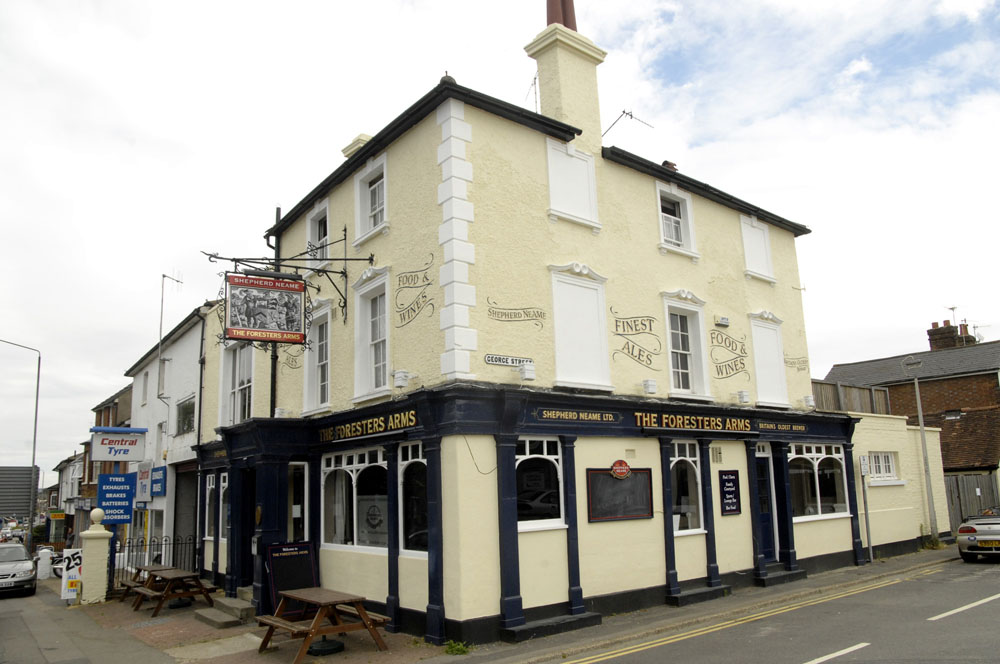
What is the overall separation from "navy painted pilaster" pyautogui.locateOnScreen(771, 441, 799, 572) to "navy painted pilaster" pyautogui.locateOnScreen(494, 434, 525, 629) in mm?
7692

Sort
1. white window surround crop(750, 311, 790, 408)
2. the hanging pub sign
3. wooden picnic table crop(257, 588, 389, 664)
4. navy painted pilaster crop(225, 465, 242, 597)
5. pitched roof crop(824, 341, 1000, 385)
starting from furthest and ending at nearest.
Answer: pitched roof crop(824, 341, 1000, 385) < white window surround crop(750, 311, 790, 408) < navy painted pilaster crop(225, 465, 242, 597) < the hanging pub sign < wooden picnic table crop(257, 588, 389, 664)

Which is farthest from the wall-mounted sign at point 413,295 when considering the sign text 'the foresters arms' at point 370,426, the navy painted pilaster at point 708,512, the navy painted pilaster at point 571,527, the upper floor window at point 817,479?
the upper floor window at point 817,479

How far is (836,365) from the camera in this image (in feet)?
122

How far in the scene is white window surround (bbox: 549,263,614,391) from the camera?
12109mm

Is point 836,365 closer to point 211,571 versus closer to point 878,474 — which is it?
point 878,474

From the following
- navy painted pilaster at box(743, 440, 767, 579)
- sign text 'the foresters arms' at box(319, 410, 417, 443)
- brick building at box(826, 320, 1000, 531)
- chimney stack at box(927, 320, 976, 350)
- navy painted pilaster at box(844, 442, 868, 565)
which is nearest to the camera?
sign text 'the foresters arms' at box(319, 410, 417, 443)

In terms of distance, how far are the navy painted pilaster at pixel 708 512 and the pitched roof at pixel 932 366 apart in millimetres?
15109

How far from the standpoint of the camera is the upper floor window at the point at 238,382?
1733cm

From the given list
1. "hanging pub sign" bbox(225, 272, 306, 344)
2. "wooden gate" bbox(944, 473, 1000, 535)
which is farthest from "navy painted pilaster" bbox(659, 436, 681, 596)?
"wooden gate" bbox(944, 473, 1000, 535)

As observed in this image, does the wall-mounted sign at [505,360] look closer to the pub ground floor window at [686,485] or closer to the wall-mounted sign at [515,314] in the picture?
the wall-mounted sign at [515,314]

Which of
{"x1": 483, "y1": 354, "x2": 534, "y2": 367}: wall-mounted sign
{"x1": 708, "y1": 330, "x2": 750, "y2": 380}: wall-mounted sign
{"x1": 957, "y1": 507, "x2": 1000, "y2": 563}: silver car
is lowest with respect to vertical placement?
{"x1": 957, "y1": 507, "x2": 1000, "y2": 563}: silver car

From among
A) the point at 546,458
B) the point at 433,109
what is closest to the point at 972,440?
the point at 546,458

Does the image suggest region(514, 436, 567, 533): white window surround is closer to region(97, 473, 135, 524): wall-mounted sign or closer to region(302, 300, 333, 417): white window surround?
region(302, 300, 333, 417): white window surround

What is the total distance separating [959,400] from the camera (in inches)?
1149
